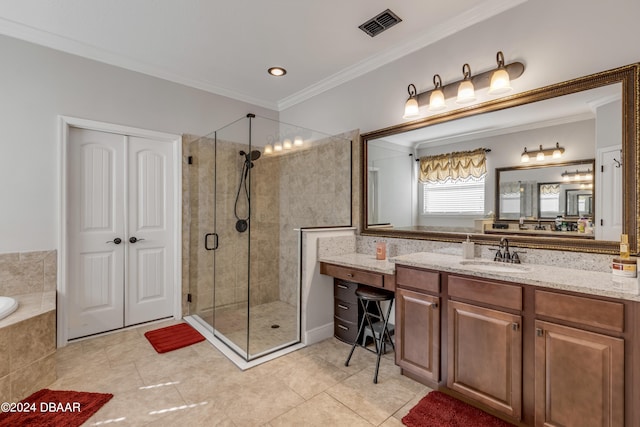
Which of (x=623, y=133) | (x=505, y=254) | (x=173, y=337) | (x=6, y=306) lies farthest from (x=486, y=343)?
(x=6, y=306)

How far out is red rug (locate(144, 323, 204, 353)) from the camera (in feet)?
8.96

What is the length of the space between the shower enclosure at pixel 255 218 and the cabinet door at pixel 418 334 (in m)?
1.02

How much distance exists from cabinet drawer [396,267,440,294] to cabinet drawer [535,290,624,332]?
0.56 metres

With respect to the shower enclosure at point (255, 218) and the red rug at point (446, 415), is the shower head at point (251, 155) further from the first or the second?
the red rug at point (446, 415)

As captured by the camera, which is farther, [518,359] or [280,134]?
[280,134]

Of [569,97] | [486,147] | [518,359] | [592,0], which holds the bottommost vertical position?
[518,359]

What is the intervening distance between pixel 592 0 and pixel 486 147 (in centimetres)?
100

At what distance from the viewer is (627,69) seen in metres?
1.73

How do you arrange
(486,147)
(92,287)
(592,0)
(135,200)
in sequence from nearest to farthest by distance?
(592,0), (486,147), (92,287), (135,200)

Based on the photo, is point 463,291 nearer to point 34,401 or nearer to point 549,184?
point 549,184

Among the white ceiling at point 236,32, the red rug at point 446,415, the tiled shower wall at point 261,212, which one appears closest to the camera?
the red rug at point 446,415

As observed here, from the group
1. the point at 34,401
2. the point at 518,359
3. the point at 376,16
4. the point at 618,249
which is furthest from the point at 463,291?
the point at 34,401

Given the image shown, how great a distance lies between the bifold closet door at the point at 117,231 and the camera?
2852 millimetres

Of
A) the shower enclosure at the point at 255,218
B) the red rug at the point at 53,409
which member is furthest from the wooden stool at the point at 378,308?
the red rug at the point at 53,409
